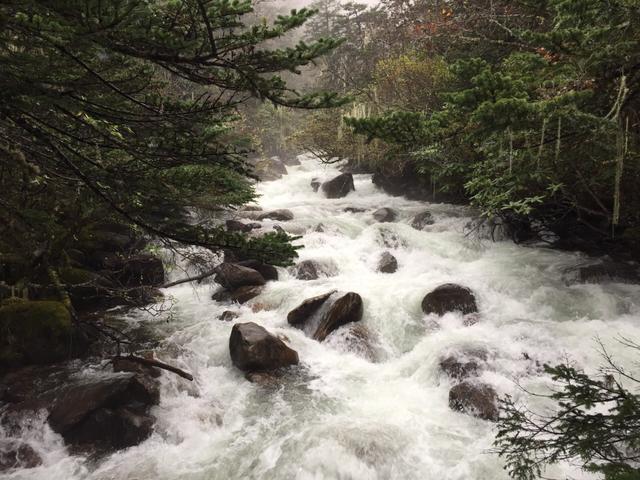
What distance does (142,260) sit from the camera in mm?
12602

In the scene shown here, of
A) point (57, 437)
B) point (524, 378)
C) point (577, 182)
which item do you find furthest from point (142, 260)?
point (577, 182)

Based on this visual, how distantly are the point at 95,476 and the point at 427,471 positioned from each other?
4886 millimetres

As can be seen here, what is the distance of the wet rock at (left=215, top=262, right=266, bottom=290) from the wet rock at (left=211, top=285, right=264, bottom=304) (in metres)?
0.18

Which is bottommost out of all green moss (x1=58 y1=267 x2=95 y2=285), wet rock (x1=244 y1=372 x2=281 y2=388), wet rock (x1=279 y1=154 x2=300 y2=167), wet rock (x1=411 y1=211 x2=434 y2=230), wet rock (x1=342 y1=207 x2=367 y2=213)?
wet rock (x1=244 y1=372 x2=281 y2=388)

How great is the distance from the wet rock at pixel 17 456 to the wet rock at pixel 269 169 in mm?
23907

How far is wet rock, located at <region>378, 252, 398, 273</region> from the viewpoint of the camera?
43.6 ft

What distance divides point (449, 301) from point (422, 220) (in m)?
7.26

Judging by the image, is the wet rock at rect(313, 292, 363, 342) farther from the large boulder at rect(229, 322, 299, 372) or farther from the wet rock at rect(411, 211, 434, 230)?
the wet rock at rect(411, 211, 434, 230)

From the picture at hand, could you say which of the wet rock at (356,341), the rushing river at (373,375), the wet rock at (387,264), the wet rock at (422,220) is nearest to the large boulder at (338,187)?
the wet rock at (422,220)

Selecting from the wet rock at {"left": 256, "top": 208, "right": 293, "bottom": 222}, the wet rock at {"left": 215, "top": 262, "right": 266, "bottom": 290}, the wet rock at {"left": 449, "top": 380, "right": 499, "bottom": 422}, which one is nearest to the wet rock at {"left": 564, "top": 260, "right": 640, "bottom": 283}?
the wet rock at {"left": 449, "top": 380, "right": 499, "bottom": 422}

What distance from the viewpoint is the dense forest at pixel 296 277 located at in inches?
134

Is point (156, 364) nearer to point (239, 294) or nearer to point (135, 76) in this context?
point (239, 294)

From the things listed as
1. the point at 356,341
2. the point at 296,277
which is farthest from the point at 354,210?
the point at 356,341

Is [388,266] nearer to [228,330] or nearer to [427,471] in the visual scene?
[228,330]
